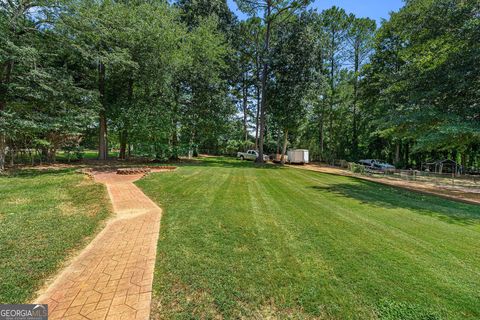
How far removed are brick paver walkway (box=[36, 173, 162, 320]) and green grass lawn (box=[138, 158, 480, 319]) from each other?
18cm

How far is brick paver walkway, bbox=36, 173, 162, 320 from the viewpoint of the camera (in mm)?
2119

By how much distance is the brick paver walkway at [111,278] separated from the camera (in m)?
2.12

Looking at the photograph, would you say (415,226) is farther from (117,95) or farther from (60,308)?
(117,95)

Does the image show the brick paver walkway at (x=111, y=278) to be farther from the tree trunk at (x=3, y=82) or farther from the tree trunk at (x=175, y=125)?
the tree trunk at (x=175, y=125)

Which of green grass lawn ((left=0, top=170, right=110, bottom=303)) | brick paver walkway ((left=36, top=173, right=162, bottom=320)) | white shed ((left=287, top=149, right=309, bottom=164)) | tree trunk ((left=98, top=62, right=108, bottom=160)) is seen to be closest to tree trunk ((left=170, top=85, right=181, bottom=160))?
tree trunk ((left=98, top=62, right=108, bottom=160))

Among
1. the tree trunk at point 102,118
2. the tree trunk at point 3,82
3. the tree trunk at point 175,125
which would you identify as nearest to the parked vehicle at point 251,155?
the tree trunk at point 175,125

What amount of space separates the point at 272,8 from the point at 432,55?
41.1 ft

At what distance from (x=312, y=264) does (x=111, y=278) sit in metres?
2.51

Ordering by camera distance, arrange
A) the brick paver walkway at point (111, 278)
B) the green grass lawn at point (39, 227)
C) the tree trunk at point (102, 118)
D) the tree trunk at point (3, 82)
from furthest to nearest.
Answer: the tree trunk at point (102, 118) < the tree trunk at point (3, 82) < the green grass lawn at point (39, 227) < the brick paver walkway at point (111, 278)

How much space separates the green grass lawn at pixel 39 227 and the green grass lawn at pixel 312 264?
4.29 feet

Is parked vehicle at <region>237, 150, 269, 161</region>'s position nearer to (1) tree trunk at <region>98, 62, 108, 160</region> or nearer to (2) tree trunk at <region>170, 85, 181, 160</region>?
(2) tree trunk at <region>170, 85, 181, 160</region>

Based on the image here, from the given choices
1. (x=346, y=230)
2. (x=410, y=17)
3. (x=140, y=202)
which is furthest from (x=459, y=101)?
(x=140, y=202)

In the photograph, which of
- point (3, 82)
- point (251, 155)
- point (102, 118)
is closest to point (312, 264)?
point (3, 82)

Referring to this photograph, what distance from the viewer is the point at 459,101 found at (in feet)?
33.4
